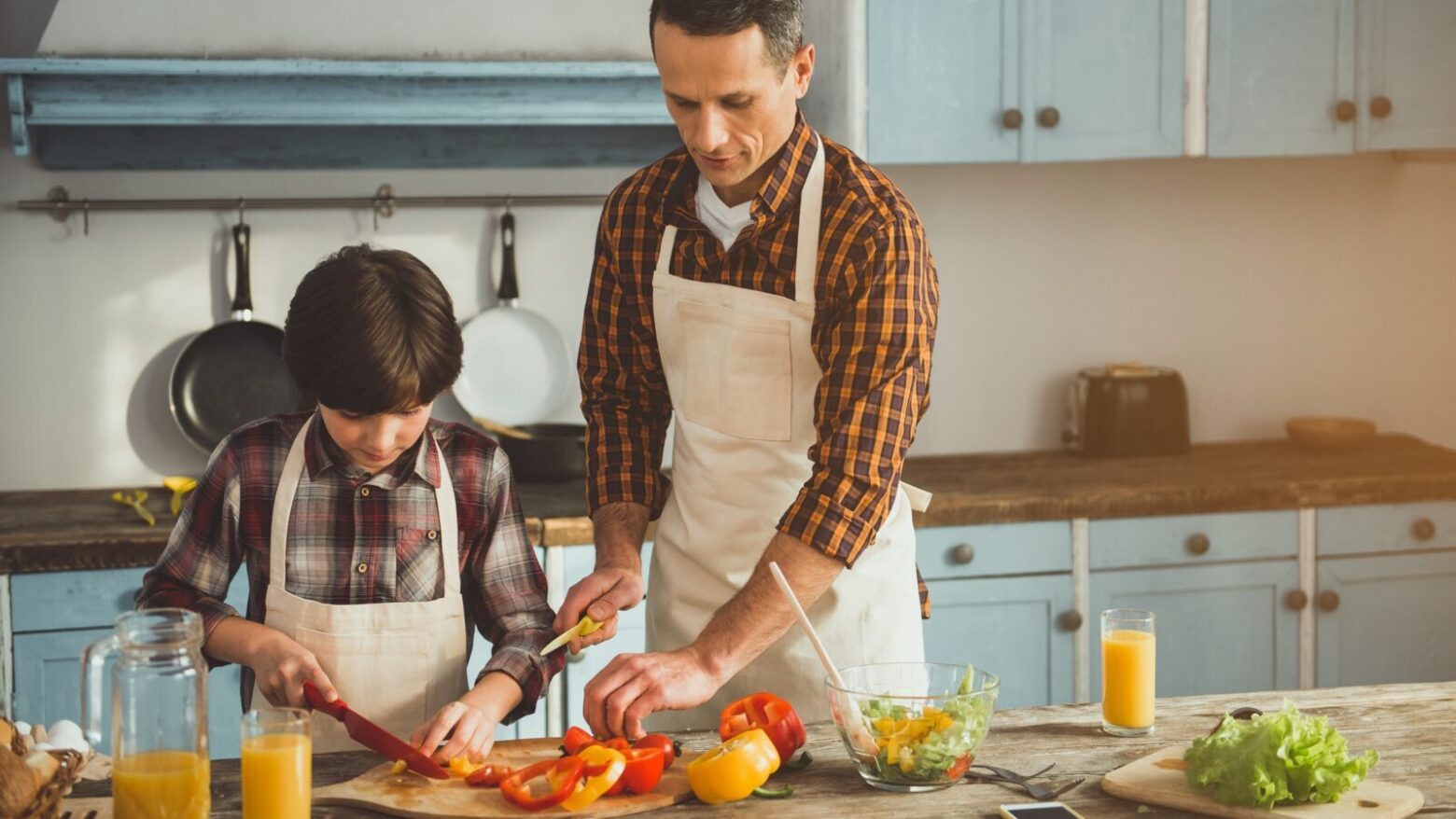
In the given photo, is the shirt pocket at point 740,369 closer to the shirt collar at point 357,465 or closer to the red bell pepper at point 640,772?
the shirt collar at point 357,465

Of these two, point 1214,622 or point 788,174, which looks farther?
point 1214,622

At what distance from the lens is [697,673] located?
1.73 metres

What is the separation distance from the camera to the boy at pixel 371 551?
1794 millimetres

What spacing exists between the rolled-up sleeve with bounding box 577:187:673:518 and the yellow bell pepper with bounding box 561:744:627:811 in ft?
2.05

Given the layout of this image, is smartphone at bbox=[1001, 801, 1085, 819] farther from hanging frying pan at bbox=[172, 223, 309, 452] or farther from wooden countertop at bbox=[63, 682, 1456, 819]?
hanging frying pan at bbox=[172, 223, 309, 452]

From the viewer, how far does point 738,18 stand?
1733 millimetres

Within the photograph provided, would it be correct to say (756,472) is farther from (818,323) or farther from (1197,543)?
(1197,543)

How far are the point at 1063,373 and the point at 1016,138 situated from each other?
68cm

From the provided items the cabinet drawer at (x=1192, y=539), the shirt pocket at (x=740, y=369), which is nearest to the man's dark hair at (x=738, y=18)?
the shirt pocket at (x=740, y=369)

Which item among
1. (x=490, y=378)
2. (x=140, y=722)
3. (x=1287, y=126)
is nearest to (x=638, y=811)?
(x=140, y=722)

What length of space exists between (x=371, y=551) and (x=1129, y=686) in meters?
0.93

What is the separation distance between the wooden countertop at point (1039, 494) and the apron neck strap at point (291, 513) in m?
1.00

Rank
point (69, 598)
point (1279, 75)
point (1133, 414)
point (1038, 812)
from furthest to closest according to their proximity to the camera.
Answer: point (1133, 414) < point (1279, 75) < point (69, 598) < point (1038, 812)

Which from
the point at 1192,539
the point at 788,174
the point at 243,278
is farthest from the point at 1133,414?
the point at 243,278
